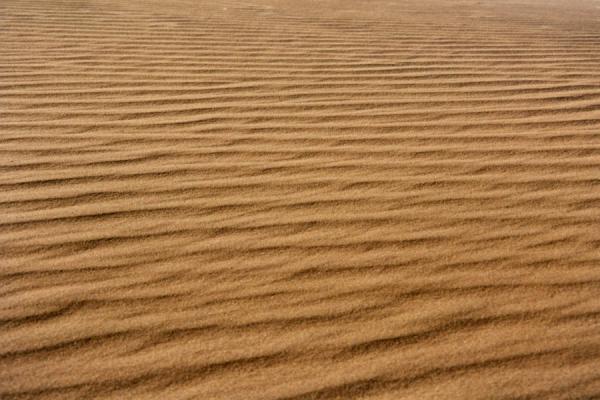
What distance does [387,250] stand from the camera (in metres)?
2.25

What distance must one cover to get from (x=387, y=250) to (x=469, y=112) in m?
1.58

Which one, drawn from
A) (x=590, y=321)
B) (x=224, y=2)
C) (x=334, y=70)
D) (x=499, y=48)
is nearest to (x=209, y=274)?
(x=590, y=321)

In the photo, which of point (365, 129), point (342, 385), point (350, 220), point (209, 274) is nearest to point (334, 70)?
point (365, 129)

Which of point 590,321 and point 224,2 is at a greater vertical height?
point 224,2

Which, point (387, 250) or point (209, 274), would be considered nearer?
point (209, 274)

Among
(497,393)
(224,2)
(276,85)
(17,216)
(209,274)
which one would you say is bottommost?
(497,393)

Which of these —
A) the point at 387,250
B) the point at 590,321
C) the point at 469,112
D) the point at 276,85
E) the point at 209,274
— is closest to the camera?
the point at 590,321

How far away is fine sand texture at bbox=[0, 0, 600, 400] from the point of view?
1775mm

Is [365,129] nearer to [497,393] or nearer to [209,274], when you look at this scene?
[209,274]

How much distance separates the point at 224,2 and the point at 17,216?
446 centimetres

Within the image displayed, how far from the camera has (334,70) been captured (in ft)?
13.6

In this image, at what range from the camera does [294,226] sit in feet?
Answer: 7.77

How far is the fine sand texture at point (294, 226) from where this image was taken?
5.82 ft

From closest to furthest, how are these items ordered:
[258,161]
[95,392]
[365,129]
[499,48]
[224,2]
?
1. [95,392]
2. [258,161]
3. [365,129]
4. [499,48]
5. [224,2]
